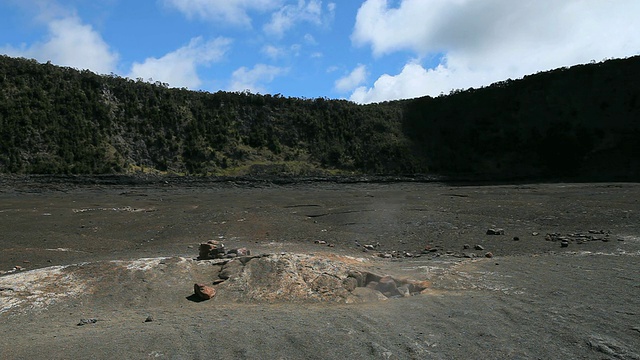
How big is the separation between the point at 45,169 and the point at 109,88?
10.4m

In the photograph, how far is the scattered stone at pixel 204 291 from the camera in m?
7.47

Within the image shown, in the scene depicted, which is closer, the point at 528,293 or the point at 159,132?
the point at 528,293

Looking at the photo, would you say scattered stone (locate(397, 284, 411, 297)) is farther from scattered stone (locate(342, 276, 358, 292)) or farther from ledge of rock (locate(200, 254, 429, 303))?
scattered stone (locate(342, 276, 358, 292))

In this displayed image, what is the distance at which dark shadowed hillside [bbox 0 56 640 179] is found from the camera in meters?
33.2

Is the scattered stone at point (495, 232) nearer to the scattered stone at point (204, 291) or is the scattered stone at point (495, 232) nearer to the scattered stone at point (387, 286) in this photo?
the scattered stone at point (387, 286)

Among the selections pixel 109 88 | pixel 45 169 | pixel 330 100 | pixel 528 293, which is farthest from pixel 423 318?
pixel 330 100

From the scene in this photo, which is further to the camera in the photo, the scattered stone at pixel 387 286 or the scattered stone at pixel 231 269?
the scattered stone at pixel 231 269

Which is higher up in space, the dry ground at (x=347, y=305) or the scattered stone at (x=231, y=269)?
the scattered stone at (x=231, y=269)

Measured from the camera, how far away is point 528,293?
732 centimetres

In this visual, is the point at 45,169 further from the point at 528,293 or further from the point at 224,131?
the point at 528,293

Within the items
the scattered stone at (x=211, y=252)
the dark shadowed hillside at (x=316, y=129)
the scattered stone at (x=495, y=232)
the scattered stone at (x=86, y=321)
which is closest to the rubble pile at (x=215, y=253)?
the scattered stone at (x=211, y=252)

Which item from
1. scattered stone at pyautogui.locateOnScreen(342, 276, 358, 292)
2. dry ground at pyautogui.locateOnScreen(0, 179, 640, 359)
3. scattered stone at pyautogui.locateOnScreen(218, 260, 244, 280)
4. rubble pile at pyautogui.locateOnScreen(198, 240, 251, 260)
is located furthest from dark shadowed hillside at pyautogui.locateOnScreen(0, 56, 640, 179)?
scattered stone at pyautogui.locateOnScreen(342, 276, 358, 292)

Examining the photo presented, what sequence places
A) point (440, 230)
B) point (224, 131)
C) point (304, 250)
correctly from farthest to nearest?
point (224, 131) < point (440, 230) < point (304, 250)

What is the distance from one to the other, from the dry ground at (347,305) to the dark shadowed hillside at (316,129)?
56.5 feet
